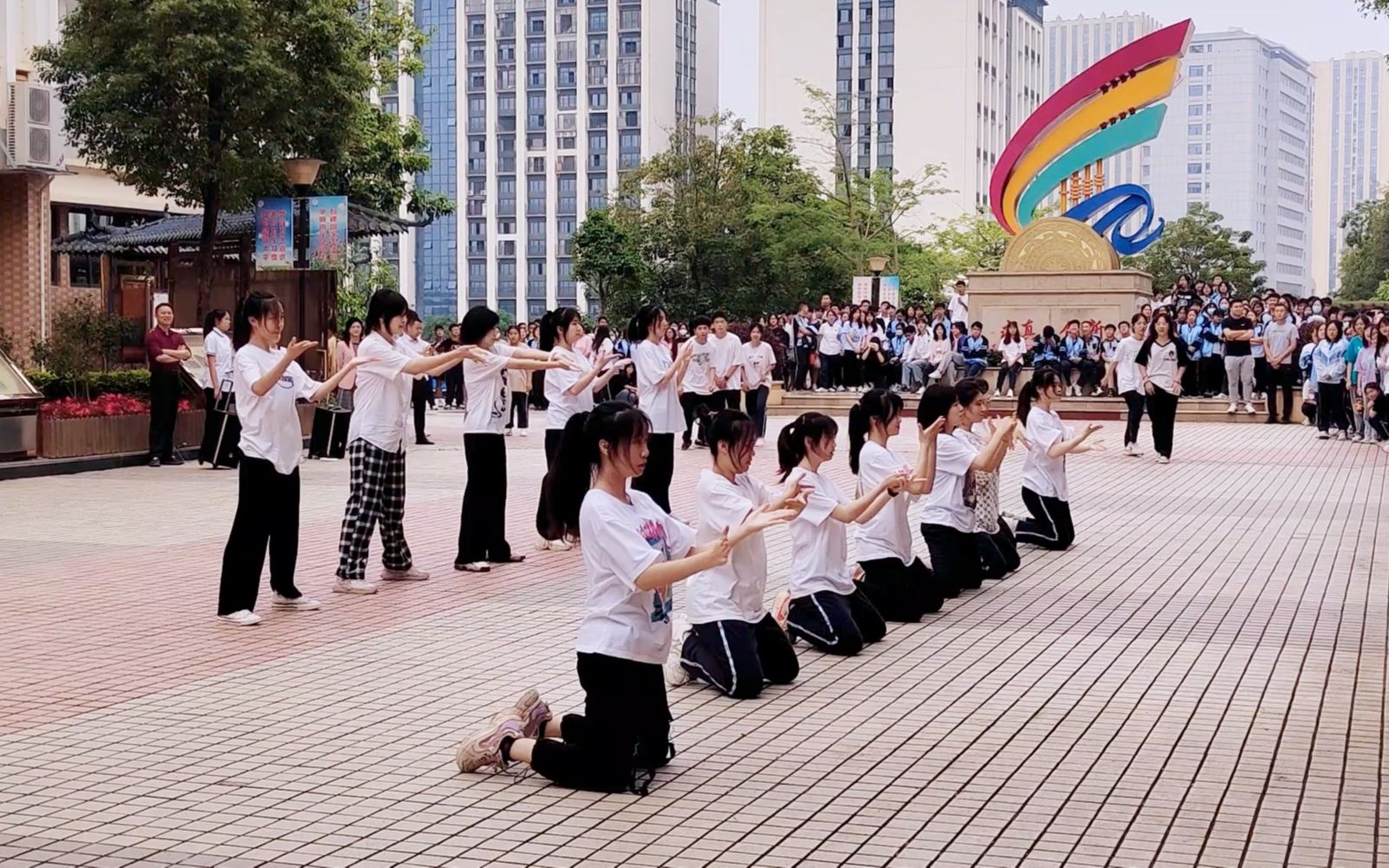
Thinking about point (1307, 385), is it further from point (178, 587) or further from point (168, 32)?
point (178, 587)

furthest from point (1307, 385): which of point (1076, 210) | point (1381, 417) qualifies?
point (1076, 210)

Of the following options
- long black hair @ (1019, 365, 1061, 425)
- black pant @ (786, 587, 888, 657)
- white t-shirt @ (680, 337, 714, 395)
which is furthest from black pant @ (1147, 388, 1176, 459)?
black pant @ (786, 587, 888, 657)

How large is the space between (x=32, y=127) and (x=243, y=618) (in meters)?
22.8

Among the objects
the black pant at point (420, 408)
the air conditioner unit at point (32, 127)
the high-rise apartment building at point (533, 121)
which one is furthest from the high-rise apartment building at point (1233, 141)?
the black pant at point (420, 408)

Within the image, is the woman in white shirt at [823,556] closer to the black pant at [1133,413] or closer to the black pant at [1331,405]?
the black pant at [1133,413]

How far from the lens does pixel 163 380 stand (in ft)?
62.9

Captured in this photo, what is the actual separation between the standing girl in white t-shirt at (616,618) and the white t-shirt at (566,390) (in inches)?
252

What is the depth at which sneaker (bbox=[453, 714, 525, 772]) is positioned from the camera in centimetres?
619

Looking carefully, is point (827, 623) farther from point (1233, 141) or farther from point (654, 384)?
point (1233, 141)

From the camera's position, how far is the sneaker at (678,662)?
782 cm

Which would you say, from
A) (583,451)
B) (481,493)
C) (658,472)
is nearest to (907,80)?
(658,472)

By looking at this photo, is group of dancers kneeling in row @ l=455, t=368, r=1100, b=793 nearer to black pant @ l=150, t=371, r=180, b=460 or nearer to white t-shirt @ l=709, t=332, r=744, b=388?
white t-shirt @ l=709, t=332, r=744, b=388

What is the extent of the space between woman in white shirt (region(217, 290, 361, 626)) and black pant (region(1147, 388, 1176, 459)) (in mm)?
13086

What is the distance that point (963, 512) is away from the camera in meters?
10.5
